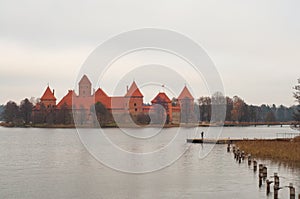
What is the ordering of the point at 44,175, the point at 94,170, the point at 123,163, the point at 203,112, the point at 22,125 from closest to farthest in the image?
the point at 44,175, the point at 94,170, the point at 123,163, the point at 203,112, the point at 22,125

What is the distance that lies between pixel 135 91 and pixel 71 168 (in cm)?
6994

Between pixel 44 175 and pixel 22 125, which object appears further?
pixel 22 125

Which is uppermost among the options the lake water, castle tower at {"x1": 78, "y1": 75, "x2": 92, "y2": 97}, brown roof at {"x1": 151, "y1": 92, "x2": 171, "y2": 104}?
castle tower at {"x1": 78, "y1": 75, "x2": 92, "y2": 97}

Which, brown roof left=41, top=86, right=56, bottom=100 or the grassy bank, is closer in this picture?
the grassy bank

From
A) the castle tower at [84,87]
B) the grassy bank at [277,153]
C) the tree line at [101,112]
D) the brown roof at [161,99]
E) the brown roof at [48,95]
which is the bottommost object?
the grassy bank at [277,153]

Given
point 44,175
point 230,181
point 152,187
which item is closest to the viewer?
point 152,187

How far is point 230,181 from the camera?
814 inches

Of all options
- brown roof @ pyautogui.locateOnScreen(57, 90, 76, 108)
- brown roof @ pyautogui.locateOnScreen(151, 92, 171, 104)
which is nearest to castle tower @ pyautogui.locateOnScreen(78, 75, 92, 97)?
brown roof @ pyautogui.locateOnScreen(57, 90, 76, 108)

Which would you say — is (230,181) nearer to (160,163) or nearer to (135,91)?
(160,163)

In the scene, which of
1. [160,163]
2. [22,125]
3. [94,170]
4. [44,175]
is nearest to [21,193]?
[44,175]

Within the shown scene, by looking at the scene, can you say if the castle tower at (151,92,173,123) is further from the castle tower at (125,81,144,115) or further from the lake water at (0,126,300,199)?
the lake water at (0,126,300,199)

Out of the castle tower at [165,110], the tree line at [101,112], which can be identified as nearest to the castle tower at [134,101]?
the castle tower at [165,110]

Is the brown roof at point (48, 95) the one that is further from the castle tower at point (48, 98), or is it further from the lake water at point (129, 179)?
the lake water at point (129, 179)

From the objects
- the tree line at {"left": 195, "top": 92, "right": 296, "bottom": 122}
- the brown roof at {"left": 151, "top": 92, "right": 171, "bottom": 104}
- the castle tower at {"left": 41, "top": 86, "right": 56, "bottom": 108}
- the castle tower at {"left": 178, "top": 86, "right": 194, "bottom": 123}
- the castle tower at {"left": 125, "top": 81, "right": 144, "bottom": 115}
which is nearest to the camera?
the castle tower at {"left": 178, "top": 86, "right": 194, "bottom": 123}
